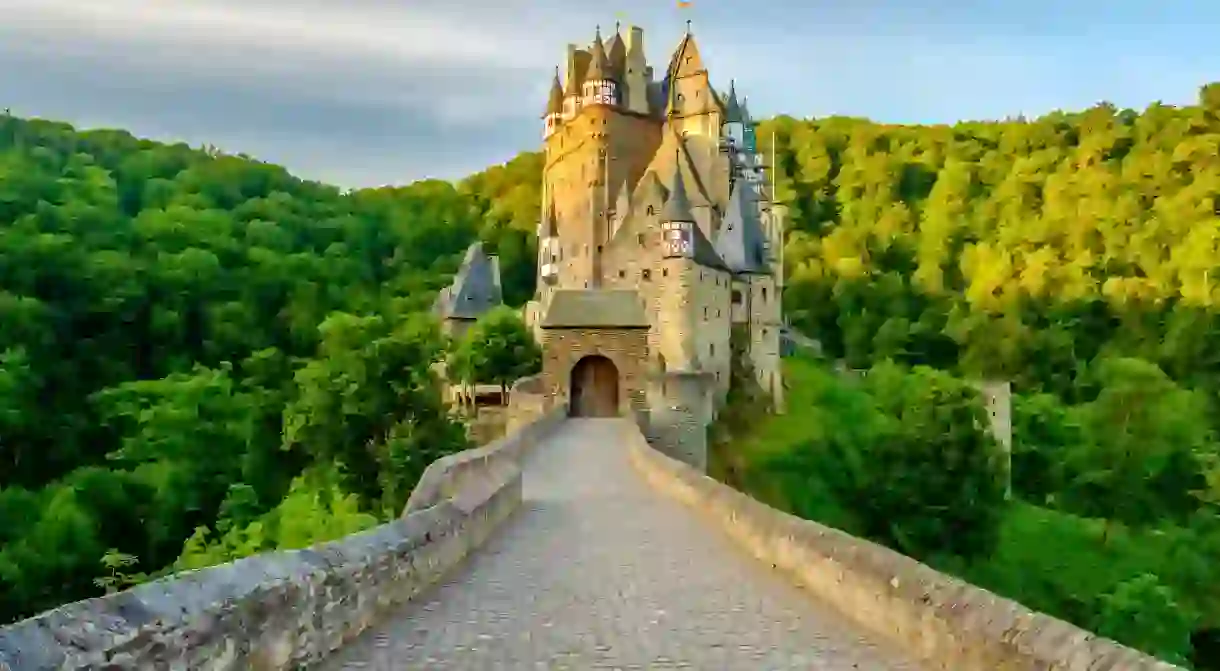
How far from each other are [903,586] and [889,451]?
31.2 metres

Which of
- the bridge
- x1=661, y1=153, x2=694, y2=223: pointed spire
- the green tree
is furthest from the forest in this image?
the bridge

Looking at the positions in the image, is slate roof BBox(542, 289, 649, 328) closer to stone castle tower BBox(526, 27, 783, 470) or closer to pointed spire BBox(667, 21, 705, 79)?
stone castle tower BBox(526, 27, 783, 470)

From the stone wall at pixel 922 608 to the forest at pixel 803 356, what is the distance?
18660mm

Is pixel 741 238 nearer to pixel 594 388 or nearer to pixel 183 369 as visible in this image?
pixel 594 388

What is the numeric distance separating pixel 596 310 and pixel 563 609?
93.6 ft

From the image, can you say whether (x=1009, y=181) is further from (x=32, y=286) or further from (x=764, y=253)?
(x=32, y=286)

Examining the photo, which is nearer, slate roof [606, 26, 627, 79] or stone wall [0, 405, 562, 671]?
stone wall [0, 405, 562, 671]

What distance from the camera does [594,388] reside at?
120 feet

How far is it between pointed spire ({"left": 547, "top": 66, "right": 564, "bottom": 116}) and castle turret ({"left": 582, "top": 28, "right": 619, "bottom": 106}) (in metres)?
4.76

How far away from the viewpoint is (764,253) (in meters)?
47.0

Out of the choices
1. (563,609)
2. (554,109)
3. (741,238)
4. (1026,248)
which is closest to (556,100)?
(554,109)

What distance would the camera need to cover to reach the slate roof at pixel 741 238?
4434cm

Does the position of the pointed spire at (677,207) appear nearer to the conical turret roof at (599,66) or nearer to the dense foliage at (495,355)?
the dense foliage at (495,355)

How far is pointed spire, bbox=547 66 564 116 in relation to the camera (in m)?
55.5
